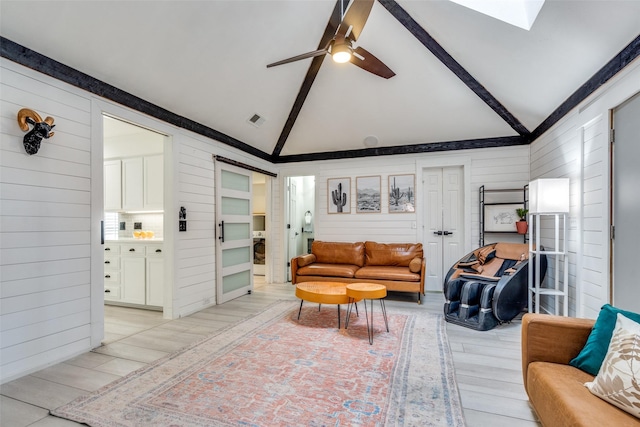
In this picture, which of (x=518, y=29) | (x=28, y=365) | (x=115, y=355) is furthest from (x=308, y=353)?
(x=518, y=29)

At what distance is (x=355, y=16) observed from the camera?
A: 93.1 inches

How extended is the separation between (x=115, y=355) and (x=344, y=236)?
12.6 ft

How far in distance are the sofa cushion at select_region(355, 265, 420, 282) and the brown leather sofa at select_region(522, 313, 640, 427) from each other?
2397mm

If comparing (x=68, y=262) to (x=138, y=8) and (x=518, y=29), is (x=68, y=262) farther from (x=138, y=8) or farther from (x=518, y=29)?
(x=518, y=29)

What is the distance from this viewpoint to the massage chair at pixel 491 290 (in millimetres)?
3373

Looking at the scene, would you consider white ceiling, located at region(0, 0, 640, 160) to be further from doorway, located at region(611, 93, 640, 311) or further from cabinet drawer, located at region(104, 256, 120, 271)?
cabinet drawer, located at region(104, 256, 120, 271)

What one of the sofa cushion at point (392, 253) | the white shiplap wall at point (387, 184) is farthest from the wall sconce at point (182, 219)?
the sofa cushion at point (392, 253)

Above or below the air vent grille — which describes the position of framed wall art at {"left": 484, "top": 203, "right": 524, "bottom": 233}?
below

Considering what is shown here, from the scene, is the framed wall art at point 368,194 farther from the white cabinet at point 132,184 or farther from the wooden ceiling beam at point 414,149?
the white cabinet at point 132,184

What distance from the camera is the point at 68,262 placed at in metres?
2.69

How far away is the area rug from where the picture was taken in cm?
187

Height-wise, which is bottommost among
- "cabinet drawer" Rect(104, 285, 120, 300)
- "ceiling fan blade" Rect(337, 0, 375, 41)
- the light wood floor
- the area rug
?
the light wood floor

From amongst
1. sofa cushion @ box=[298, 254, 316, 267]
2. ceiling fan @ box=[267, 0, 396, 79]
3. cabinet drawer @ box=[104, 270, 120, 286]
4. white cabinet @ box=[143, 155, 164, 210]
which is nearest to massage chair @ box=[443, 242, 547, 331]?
sofa cushion @ box=[298, 254, 316, 267]

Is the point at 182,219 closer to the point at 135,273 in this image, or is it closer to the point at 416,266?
the point at 135,273
